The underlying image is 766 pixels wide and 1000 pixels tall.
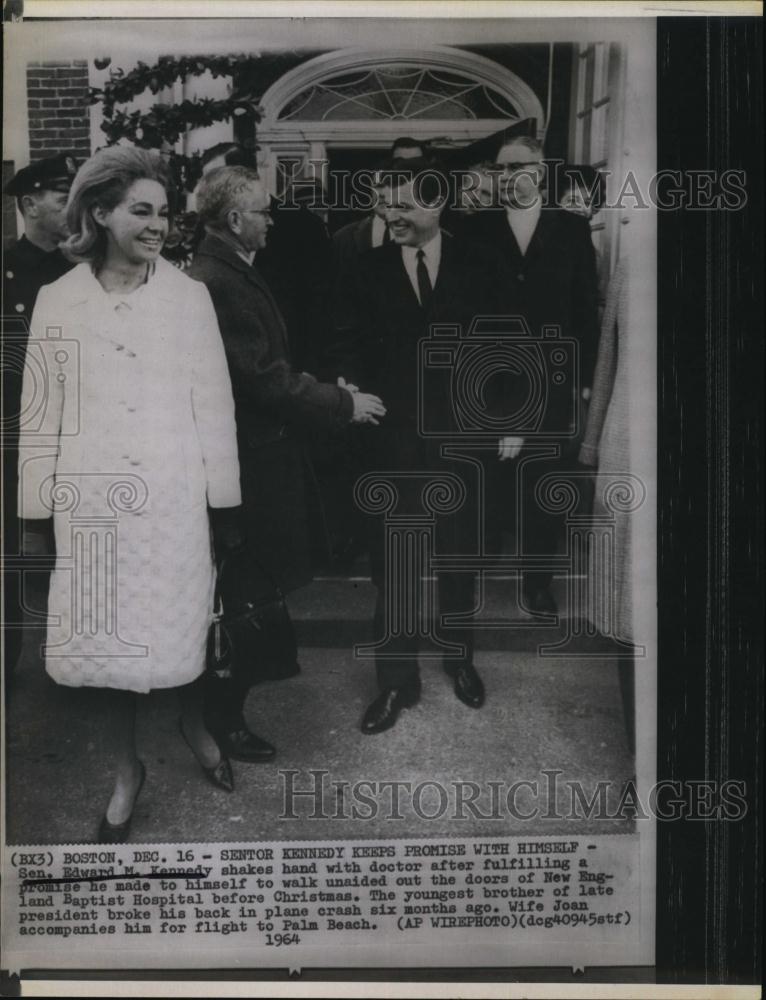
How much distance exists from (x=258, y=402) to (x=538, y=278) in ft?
3.60

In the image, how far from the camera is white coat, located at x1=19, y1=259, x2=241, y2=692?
4.04 m

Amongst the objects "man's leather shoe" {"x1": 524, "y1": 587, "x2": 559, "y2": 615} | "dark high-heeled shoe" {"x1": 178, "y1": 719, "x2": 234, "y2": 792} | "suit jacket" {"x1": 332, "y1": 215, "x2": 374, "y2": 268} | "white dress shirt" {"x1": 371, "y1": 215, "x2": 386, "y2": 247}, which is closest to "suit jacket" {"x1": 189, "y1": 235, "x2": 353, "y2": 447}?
"suit jacket" {"x1": 332, "y1": 215, "x2": 374, "y2": 268}

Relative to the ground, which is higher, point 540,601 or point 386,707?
point 540,601

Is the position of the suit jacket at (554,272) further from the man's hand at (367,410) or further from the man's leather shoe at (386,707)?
the man's leather shoe at (386,707)

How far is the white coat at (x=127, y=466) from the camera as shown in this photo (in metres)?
4.04

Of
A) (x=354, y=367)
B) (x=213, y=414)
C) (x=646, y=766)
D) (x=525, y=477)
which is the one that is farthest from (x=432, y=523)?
(x=646, y=766)

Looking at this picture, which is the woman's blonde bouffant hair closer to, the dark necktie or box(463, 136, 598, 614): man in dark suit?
the dark necktie

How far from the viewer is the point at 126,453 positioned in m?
4.05

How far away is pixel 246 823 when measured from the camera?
406 centimetres

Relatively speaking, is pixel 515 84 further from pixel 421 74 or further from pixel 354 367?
pixel 354 367

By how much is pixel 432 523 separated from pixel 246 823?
1.26 meters
